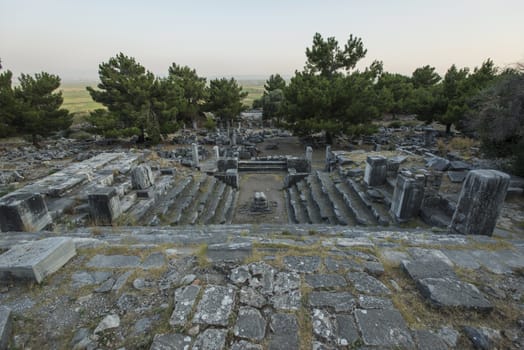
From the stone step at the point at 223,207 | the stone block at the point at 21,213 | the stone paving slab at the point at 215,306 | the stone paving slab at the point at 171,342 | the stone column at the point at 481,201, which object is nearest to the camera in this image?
the stone paving slab at the point at 171,342

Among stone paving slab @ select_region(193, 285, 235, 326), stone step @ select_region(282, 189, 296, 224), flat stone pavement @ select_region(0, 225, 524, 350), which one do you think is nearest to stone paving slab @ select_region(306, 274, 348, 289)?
flat stone pavement @ select_region(0, 225, 524, 350)

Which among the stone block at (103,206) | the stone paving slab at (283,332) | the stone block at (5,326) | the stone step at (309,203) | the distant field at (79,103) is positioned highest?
the distant field at (79,103)

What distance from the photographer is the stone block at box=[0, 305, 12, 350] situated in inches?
61.0

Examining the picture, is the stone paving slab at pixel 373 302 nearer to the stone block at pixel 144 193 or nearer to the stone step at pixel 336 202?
the stone step at pixel 336 202

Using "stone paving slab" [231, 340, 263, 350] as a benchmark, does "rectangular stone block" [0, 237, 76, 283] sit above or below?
above

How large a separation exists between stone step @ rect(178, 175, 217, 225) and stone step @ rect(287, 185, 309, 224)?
3.15 m

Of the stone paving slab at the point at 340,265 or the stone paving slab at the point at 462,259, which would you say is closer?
the stone paving slab at the point at 340,265

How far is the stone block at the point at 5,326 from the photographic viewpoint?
5.08 feet

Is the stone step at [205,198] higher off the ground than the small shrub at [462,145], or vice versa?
the small shrub at [462,145]

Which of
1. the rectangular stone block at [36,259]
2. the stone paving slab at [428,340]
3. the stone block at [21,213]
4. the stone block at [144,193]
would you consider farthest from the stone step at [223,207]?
the stone paving slab at [428,340]

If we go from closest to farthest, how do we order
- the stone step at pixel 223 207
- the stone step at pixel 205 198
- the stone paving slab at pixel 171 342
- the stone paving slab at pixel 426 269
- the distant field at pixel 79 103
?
Result: the stone paving slab at pixel 171 342
the stone paving slab at pixel 426 269
the stone step at pixel 205 198
the stone step at pixel 223 207
the distant field at pixel 79 103

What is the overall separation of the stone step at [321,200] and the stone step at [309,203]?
0.52 feet

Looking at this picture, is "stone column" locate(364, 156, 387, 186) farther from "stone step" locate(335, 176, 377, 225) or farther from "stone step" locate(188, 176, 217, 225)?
"stone step" locate(188, 176, 217, 225)

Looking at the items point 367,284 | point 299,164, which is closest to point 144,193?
point 367,284
